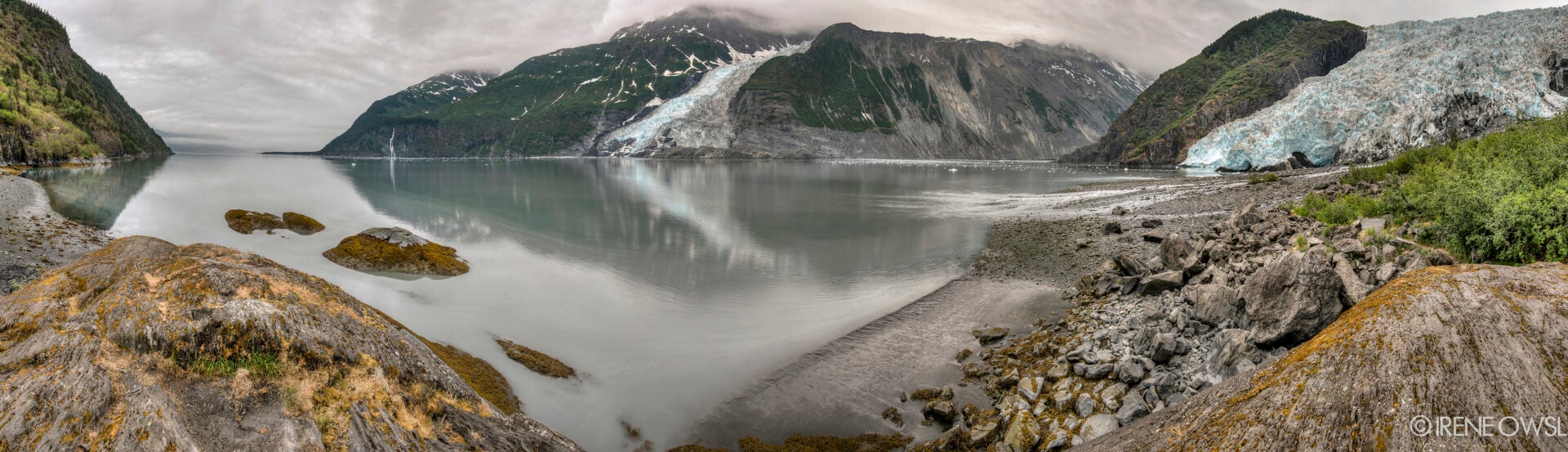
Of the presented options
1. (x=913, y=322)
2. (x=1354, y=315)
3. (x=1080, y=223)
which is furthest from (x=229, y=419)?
(x=1080, y=223)

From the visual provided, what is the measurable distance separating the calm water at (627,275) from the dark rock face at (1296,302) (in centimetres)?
762

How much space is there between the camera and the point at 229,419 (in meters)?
3.73

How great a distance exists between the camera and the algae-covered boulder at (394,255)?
1734 cm

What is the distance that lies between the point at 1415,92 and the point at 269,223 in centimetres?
9988

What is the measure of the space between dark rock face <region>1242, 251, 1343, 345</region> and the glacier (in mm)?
75663

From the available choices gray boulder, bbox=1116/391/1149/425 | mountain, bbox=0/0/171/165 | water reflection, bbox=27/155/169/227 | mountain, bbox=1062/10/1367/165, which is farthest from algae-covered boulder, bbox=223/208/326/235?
mountain, bbox=1062/10/1367/165

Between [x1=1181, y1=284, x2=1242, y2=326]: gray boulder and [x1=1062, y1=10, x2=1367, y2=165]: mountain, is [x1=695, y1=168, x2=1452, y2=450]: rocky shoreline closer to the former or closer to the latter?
[x1=1181, y1=284, x2=1242, y2=326]: gray boulder

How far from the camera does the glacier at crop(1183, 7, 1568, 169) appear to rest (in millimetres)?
57656

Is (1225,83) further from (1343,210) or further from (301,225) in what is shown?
(301,225)

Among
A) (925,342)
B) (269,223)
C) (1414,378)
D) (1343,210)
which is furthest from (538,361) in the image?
(269,223)

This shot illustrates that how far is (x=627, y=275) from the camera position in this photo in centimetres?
1894

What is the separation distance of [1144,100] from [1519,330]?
188208 mm

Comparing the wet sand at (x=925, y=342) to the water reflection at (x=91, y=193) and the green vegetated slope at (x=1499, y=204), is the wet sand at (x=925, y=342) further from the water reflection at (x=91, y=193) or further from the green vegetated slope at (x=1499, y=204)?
the water reflection at (x=91, y=193)

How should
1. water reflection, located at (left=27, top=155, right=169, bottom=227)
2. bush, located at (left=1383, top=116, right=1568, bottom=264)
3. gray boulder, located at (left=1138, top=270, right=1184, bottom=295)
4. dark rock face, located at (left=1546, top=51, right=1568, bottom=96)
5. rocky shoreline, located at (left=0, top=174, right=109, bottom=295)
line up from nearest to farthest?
bush, located at (left=1383, top=116, right=1568, bottom=264) → gray boulder, located at (left=1138, top=270, right=1184, bottom=295) → rocky shoreline, located at (left=0, top=174, right=109, bottom=295) → water reflection, located at (left=27, top=155, right=169, bottom=227) → dark rock face, located at (left=1546, top=51, right=1568, bottom=96)
